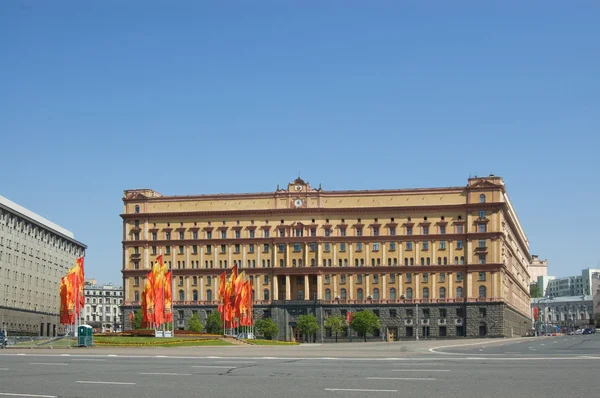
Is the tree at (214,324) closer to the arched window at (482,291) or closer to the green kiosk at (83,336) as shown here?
the arched window at (482,291)

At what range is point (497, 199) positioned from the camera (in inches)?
5709

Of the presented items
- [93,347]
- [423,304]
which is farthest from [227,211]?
[93,347]

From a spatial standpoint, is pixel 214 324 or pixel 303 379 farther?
pixel 214 324

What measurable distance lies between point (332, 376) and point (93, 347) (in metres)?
37.7

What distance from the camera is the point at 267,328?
141m

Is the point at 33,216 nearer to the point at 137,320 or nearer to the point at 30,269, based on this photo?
the point at 30,269

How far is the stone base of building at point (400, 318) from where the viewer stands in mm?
143875

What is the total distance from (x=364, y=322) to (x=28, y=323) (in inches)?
2564

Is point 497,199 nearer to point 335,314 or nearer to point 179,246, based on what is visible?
point 335,314

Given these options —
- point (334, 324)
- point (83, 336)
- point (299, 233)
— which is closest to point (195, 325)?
point (334, 324)

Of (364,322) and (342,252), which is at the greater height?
(342,252)

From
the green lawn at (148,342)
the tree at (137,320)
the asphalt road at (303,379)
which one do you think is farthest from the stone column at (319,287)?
the asphalt road at (303,379)

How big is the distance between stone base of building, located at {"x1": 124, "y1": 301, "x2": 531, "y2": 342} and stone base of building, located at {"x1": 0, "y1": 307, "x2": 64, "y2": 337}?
19482 mm

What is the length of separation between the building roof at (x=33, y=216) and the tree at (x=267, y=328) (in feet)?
159
